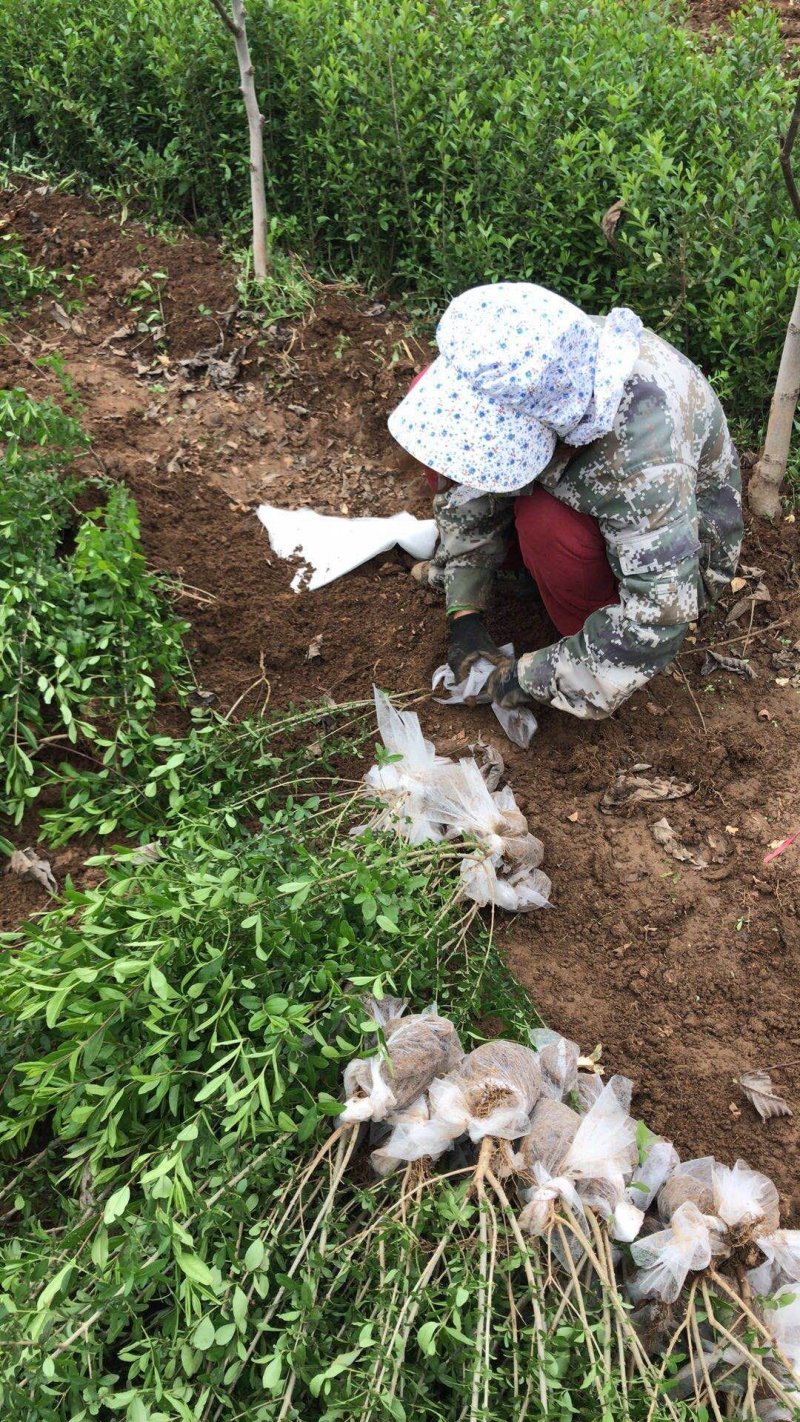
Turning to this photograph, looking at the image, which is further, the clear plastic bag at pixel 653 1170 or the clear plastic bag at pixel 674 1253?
the clear plastic bag at pixel 653 1170

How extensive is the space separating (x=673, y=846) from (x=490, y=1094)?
39.7 inches

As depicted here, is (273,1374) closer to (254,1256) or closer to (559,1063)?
(254,1256)

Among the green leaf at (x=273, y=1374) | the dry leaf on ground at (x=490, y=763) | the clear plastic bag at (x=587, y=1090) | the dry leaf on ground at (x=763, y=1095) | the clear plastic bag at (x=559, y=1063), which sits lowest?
the dry leaf on ground at (x=763, y=1095)

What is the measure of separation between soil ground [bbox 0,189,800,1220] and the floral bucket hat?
819 mm

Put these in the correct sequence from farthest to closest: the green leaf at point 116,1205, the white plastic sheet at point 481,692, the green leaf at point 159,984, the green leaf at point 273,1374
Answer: the white plastic sheet at point 481,692, the green leaf at point 159,984, the green leaf at point 116,1205, the green leaf at point 273,1374

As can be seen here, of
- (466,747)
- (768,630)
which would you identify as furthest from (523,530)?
(768,630)

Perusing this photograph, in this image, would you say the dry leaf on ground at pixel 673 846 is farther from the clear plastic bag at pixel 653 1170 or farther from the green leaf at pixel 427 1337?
the green leaf at pixel 427 1337

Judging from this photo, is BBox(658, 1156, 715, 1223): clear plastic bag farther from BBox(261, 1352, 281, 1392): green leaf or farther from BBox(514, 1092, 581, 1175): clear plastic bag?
BBox(261, 1352, 281, 1392): green leaf

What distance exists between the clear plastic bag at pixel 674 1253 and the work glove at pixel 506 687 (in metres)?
1.38

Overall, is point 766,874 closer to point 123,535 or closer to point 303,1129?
point 303,1129

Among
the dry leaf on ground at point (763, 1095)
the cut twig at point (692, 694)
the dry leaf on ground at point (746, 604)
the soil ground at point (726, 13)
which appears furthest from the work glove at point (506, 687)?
the soil ground at point (726, 13)

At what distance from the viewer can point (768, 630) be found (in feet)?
10.6

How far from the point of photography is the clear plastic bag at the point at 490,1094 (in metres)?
1.98

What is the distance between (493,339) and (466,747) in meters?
1.09
